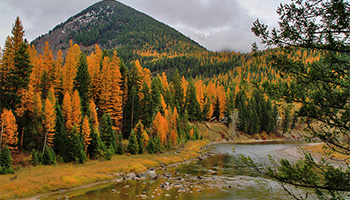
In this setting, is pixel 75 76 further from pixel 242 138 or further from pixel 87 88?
pixel 242 138

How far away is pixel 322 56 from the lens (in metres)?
6.87

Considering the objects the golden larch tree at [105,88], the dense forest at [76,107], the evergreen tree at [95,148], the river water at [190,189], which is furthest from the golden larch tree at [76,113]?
the river water at [190,189]

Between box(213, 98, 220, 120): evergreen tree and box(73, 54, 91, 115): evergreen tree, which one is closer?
box(73, 54, 91, 115): evergreen tree

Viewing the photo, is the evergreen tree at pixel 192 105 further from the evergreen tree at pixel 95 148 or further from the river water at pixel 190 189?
the river water at pixel 190 189

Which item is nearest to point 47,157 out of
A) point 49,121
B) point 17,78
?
point 49,121

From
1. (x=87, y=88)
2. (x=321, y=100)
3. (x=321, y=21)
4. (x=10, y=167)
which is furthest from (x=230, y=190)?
(x=87, y=88)

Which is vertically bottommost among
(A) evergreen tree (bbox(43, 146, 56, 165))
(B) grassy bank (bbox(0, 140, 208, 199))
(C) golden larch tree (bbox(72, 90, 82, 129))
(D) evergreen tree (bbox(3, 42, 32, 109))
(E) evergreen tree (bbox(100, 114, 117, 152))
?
(B) grassy bank (bbox(0, 140, 208, 199))

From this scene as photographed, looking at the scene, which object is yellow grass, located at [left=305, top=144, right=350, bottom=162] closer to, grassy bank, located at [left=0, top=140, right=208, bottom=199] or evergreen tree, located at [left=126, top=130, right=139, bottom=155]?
grassy bank, located at [left=0, top=140, right=208, bottom=199]

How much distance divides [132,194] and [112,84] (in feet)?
107

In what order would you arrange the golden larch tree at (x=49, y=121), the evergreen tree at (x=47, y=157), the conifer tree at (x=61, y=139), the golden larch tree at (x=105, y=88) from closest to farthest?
the evergreen tree at (x=47, y=157), the golden larch tree at (x=49, y=121), the conifer tree at (x=61, y=139), the golden larch tree at (x=105, y=88)

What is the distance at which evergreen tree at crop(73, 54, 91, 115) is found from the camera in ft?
140

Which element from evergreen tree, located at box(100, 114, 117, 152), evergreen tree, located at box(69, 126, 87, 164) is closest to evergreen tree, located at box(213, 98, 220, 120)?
evergreen tree, located at box(100, 114, 117, 152)

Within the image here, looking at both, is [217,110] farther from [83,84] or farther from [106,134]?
[106,134]

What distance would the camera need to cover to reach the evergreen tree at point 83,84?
140ft
